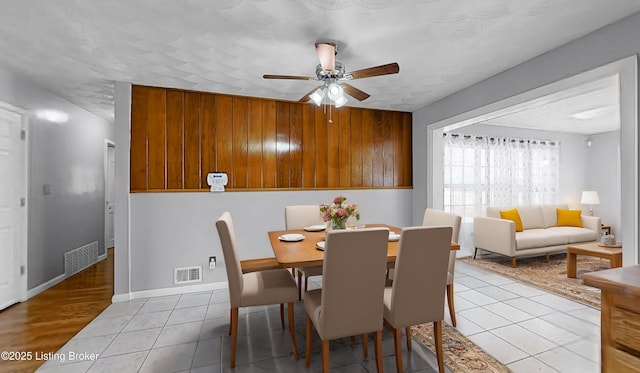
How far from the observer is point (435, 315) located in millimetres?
1836

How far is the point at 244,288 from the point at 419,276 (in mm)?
1253

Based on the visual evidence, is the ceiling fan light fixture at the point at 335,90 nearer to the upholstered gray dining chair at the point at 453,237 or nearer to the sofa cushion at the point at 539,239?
the upholstered gray dining chair at the point at 453,237

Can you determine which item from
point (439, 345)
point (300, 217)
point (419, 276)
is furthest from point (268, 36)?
point (439, 345)

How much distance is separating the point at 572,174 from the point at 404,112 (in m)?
4.46

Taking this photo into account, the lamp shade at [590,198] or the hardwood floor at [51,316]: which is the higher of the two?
the lamp shade at [590,198]

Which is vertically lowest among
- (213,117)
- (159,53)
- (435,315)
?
(435,315)

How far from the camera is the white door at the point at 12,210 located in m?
2.92

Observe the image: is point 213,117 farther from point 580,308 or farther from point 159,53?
point 580,308

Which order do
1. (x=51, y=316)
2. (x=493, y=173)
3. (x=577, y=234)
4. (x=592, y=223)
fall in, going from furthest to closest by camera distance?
1. (x=493, y=173)
2. (x=592, y=223)
3. (x=577, y=234)
4. (x=51, y=316)

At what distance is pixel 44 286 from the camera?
3436 millimetres

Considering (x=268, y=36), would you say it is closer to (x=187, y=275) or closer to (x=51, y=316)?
(x=187, y=275)

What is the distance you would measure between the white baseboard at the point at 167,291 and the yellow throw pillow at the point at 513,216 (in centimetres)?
445

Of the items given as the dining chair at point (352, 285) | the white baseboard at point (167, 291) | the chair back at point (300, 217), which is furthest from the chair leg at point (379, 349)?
the white baseboard at point (167, 291)

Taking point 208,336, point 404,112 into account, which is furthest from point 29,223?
point 404,112
